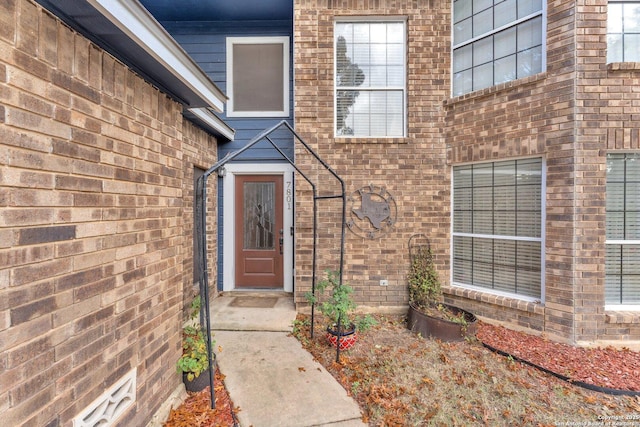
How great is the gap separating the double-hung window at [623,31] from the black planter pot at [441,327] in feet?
11.9

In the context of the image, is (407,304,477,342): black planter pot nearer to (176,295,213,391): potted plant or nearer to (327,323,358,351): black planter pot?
(327,323,358,351): black planter pot

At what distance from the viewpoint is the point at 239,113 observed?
496 cm

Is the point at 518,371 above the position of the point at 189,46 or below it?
below

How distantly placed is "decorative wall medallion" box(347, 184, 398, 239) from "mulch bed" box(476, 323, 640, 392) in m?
1.84

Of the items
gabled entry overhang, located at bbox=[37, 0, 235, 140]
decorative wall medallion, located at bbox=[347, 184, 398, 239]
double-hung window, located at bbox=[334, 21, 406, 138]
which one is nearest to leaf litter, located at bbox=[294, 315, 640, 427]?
decorative wall medallion, located at bbox=[347, 184, 398, 239]

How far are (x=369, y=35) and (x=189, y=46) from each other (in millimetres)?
3153

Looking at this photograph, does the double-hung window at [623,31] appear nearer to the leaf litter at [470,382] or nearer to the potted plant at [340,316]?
the leaf litter at [470,382]

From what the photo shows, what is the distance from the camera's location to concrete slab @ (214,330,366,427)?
7.21 ft

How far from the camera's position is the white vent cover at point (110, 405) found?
4.98ft

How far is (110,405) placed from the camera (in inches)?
66.4

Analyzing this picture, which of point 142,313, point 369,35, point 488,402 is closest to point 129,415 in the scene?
point 142,313

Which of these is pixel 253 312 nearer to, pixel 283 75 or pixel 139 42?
pixel 139 42

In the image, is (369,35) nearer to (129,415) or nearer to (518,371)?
(518,371)

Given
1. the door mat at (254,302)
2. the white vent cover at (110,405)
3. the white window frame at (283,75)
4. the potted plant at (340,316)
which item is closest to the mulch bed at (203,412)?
the white vent cover at (110,405)
